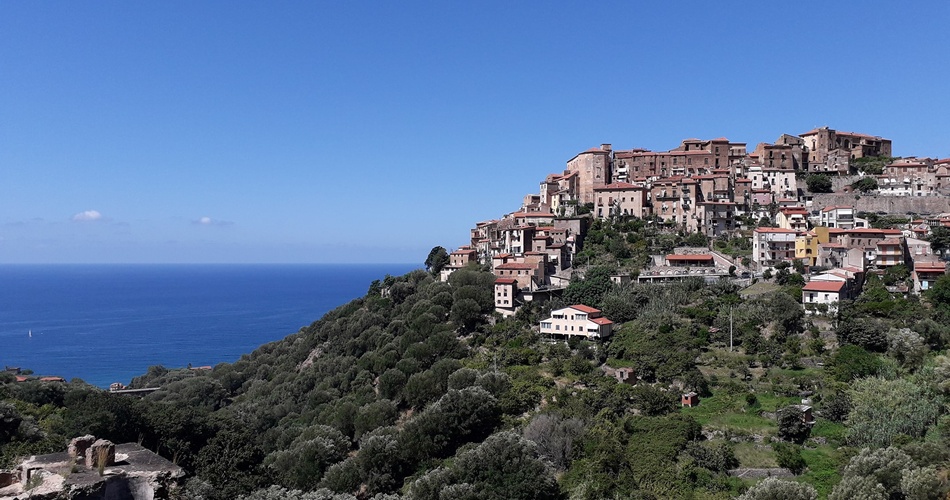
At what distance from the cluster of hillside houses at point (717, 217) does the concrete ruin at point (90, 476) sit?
92.0ft

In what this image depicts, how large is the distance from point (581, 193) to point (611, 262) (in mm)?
15052

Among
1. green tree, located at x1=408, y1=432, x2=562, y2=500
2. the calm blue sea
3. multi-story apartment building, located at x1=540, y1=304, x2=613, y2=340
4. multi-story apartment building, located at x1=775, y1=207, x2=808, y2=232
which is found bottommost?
the calm blue sea

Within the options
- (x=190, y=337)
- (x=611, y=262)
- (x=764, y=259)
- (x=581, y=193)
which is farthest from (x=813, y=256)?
(x=190, y=337)

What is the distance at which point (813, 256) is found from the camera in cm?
4534

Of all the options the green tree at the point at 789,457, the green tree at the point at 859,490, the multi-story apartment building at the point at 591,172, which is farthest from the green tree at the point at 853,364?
the multi-story apartment building at the point at 591,172

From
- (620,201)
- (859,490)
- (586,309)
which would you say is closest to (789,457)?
(859,490)

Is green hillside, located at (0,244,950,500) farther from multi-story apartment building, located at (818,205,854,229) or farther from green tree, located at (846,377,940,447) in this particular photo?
multi-story apartment building, located at (818,205,854,229)

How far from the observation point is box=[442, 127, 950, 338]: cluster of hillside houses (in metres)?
42.8

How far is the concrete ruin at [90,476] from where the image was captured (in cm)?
1293

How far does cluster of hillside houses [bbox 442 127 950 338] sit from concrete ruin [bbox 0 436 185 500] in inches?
1104

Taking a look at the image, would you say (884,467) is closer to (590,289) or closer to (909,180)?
(590,289)

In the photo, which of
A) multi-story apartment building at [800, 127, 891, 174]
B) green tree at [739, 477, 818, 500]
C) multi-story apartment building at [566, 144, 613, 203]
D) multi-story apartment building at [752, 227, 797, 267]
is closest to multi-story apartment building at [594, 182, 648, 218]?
multi-story apartment building at [566, 144, 613, 203]

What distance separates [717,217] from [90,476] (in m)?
49.4

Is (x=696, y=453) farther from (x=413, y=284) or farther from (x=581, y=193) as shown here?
→ (x=581, y=193)
